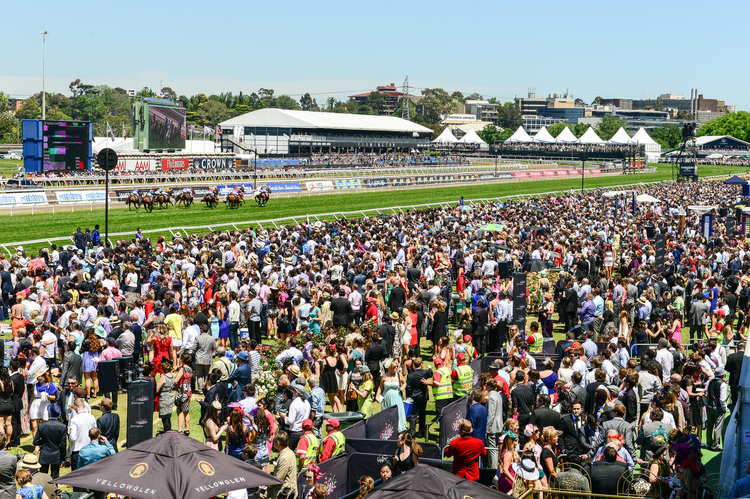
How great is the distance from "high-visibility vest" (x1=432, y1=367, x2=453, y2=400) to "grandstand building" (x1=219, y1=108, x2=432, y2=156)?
101 metres

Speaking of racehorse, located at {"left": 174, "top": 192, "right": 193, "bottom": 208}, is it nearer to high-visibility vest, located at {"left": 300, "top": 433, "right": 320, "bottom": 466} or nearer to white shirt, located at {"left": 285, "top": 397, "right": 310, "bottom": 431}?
white shirt, located at {"left": 285, "top": 397, "right": 310, "bottom": 431}

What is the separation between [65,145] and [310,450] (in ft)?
156

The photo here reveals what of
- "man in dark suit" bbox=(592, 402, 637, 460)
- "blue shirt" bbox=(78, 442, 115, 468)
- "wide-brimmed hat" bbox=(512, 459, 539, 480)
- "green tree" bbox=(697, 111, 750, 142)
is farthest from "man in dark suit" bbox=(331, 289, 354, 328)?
"green tree" bbox=(697, 111, 750, 142)

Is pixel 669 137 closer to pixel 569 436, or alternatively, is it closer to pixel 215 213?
pixel 215 213

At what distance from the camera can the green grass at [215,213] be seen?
35.8 m

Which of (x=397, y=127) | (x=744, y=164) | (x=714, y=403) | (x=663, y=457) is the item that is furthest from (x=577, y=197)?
(x=397, y=127)

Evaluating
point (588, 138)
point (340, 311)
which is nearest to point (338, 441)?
point (340, 311)

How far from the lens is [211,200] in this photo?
46.1 m

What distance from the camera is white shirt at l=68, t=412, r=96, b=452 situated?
10219 mm

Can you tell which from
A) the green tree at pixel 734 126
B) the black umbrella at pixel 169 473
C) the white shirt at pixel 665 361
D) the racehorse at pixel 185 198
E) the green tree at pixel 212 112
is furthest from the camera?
the green tree at pixel 212 112

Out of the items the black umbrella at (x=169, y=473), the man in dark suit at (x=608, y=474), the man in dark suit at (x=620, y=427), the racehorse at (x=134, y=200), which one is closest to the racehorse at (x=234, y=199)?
the racehorse at (x=134, y=200)

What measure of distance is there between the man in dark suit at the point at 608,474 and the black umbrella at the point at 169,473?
3394 millimetres

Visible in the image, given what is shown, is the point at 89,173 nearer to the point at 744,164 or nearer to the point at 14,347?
the point at 14,347

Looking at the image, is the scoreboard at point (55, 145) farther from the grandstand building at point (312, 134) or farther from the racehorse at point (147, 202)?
the grandstand building at point (312, 134)
